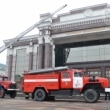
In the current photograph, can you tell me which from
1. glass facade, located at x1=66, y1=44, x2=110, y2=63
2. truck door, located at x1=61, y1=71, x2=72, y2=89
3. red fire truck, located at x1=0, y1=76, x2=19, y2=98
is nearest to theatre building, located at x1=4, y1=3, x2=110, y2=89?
glass facade, located at x1=66, y1=44, x2=110, y2=63

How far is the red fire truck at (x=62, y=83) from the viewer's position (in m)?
16.4

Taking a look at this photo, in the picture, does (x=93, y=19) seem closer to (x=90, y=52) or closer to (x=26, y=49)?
(x=90, y=52)

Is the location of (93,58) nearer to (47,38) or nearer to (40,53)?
(47,38)

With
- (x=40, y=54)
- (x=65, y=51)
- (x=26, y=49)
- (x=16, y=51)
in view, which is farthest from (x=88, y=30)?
(x=16, y=51)

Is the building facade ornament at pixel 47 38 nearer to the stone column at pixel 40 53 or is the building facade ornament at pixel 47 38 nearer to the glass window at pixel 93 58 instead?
the stone column at pixel 40 53

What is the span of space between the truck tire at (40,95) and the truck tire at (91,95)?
4.09 m

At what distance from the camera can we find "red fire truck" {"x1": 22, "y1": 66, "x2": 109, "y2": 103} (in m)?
16.4

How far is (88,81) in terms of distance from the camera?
55.1ft

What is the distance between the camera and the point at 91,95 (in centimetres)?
1606

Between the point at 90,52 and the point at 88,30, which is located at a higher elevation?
the point at 88,30

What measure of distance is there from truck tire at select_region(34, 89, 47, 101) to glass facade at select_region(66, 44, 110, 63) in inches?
635

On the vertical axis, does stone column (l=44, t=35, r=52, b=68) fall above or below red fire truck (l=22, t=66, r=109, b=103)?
above

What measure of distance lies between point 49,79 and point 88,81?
A: 370cm

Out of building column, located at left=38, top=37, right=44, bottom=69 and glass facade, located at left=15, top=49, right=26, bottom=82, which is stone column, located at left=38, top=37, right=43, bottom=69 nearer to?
building column, located at left=38, top=37, right=44, bottom=69
